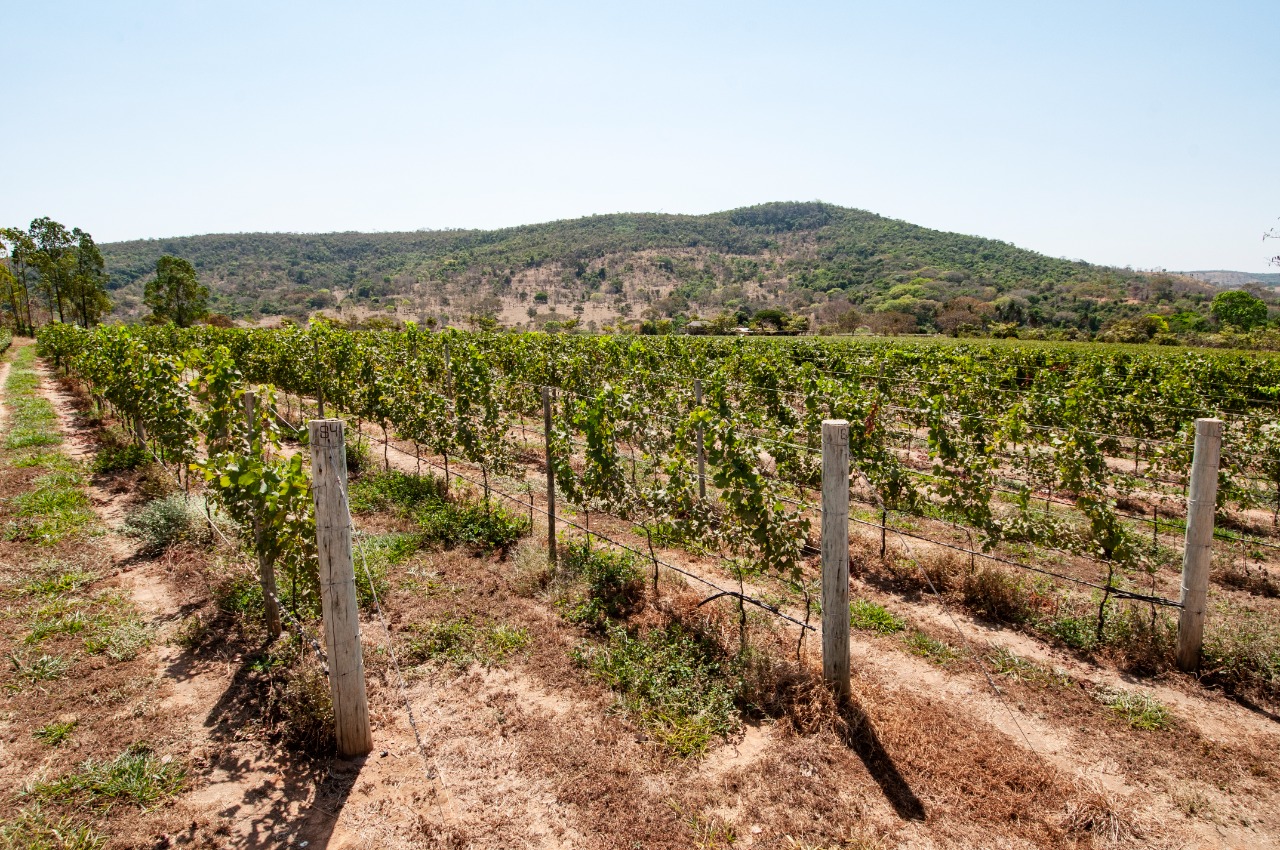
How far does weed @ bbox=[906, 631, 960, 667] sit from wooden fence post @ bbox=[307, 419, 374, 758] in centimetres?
432

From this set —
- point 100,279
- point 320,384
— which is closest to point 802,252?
point 100,279

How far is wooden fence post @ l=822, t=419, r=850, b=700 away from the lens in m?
4.11

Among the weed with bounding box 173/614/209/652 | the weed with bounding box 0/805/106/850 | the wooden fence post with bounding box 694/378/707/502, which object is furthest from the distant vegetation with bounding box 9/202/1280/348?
the weed with bounding box 0/805/106/850

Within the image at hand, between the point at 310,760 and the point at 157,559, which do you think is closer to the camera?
the point at 310,760

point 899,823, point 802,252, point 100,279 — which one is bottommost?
point 899,823

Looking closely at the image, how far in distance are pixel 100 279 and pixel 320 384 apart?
58.7 m

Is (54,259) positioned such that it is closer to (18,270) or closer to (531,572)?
(18,270)

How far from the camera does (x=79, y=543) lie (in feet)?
24.0

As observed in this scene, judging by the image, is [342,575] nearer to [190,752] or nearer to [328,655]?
[328,655]

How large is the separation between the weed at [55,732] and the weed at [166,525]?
334 centimetres

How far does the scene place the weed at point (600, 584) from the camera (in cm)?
569

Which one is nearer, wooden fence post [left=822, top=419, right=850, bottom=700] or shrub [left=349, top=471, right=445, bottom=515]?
wooden fence post [left=822, top=419, right=850, bottom=700]

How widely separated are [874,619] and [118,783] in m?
5.59

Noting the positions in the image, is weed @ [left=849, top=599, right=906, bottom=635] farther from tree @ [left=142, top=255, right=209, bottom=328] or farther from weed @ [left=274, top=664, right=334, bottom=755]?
tree @ [left=142, top=255, right=209, bottom=328]
